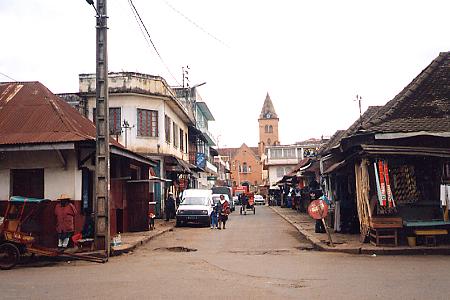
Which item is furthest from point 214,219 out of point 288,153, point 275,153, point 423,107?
point 275,153

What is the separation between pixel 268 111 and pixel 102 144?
107797 mm

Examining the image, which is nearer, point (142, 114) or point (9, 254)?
point (9, 254)

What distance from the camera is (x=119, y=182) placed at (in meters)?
20.7

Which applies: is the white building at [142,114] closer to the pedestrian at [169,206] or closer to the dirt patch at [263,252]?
the pedestrian at [169,206]

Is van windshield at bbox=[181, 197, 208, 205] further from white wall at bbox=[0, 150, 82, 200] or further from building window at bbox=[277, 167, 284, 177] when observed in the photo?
building window at bbox=[277, 167, 284, 177]

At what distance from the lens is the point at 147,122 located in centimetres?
3077

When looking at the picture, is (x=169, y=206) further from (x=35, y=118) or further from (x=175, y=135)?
(x=35, y=118)

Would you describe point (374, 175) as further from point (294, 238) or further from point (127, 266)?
point (127, 266)

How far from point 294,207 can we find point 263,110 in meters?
76.3

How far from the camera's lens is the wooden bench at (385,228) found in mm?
14312

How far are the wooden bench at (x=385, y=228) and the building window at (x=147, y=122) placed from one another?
18703 mm

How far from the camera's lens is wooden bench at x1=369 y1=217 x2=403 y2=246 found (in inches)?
563

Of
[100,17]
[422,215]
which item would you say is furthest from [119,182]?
[422,215]

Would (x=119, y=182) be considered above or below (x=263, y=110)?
below
